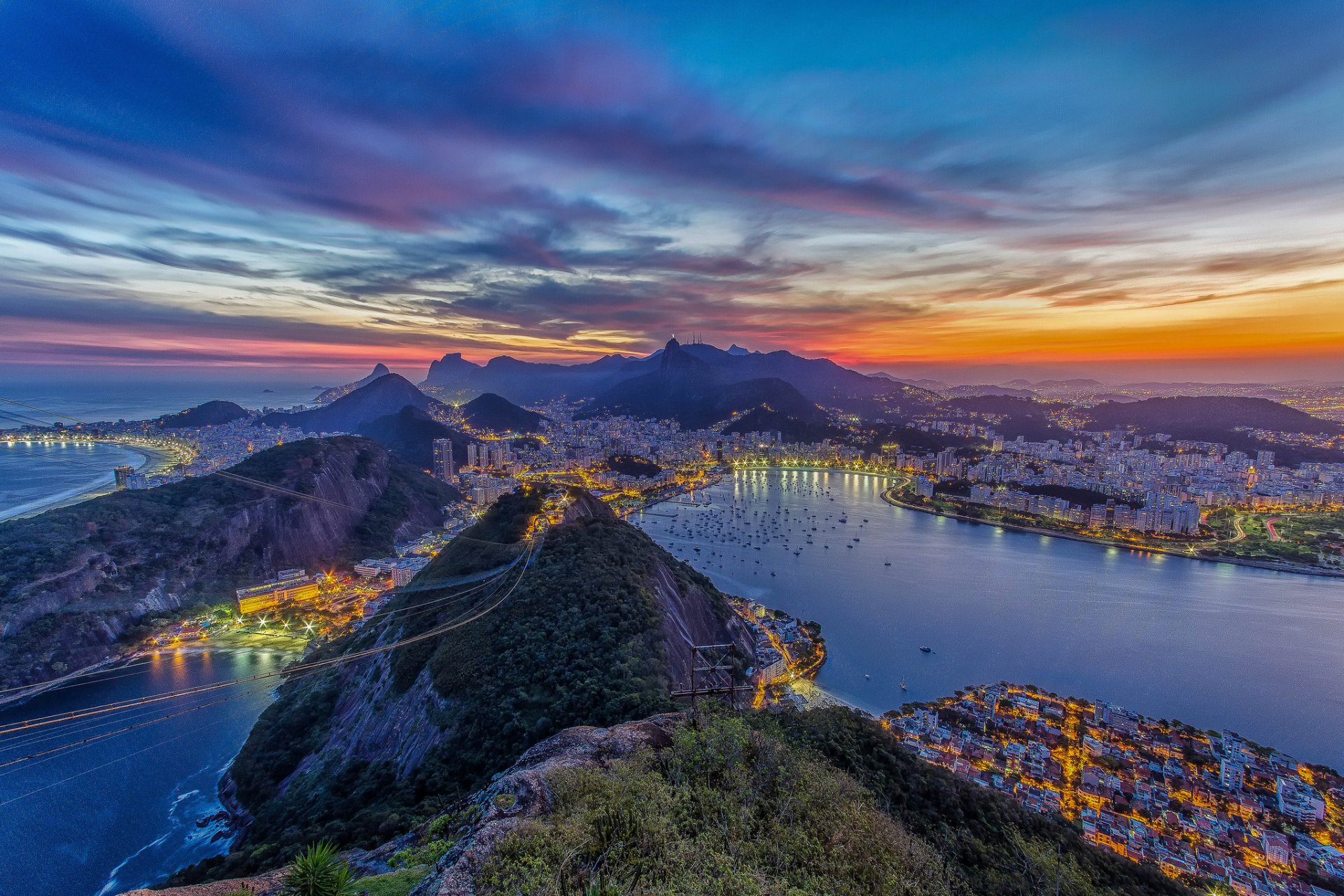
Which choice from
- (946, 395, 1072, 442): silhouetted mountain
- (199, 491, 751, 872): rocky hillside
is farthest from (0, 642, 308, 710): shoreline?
(946, 395, 1072, 442): silhouetted mountain

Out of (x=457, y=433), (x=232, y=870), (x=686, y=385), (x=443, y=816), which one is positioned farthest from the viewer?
(x=686, y=385)

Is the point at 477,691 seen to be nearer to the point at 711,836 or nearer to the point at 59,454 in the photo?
the point at 711,836

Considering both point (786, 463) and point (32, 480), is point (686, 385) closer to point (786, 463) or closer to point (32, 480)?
point (786, 463)

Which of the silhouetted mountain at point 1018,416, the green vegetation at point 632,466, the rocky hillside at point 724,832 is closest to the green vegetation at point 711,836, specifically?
the rocky hillside at point 724,832

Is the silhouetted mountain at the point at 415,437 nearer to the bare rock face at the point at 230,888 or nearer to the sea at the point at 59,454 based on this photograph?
the sea at the point at 59,454

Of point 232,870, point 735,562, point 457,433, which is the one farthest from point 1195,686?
point 457,433

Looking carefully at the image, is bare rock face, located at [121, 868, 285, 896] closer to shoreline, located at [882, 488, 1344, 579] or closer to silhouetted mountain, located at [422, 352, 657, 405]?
shoreline, located at [882, 488, 1344, 579]
